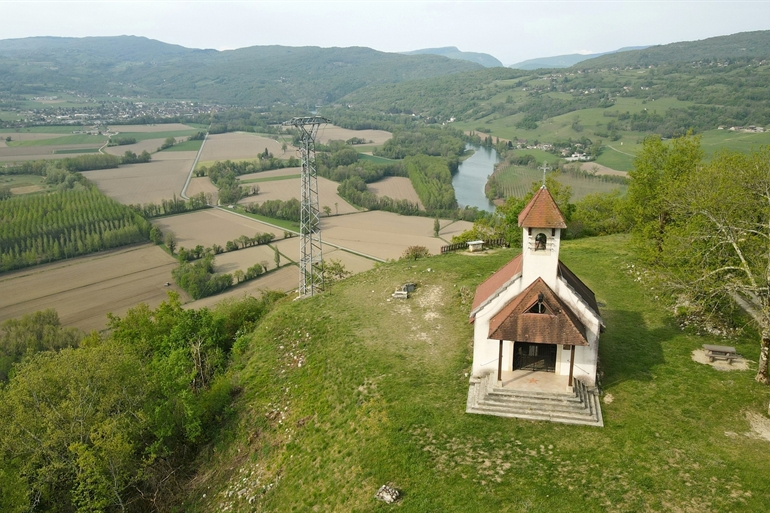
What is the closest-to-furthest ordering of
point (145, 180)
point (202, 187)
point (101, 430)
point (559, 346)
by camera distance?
point (101, 430), point (559, 346), point (202, 187), point (145, 180)

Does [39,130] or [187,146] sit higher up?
[39,130]

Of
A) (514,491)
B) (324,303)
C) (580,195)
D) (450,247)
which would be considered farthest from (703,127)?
(514,491)

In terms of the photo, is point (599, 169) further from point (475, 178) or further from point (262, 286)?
point (262, 286)

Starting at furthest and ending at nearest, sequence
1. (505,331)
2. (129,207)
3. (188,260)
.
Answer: (129,207)
(188,260)
(505,331)

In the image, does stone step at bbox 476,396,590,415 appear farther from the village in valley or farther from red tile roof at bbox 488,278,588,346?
red tile roof at bbox 488,278,588,346

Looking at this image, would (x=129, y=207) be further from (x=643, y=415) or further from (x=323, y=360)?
(x=643, y=415)

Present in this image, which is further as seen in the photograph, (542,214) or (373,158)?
(373,158)

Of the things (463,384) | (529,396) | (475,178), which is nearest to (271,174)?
(475,178)
